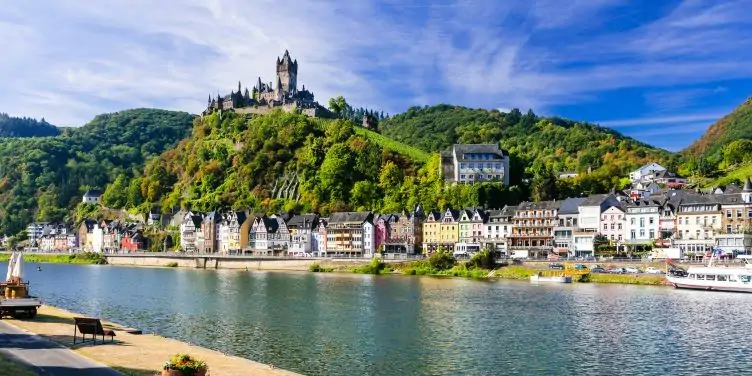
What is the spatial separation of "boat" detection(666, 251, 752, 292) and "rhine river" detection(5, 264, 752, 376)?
9.31 feet

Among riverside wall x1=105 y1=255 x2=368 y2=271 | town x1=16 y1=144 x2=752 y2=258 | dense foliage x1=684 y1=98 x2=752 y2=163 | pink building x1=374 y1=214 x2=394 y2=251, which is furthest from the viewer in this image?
dense foliage x1=684 y1=98 x2=752 y2=163

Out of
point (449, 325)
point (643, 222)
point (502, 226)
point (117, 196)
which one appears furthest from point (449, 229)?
point (117, 196)

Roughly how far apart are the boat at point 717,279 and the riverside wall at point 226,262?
140 feet

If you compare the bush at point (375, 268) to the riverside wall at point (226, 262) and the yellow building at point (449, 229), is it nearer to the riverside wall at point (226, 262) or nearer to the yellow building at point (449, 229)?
the riverside wall at point (226, 262)

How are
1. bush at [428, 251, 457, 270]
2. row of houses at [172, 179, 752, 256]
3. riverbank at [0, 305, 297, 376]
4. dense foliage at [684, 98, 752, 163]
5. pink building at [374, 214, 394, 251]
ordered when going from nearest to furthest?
riverbank at [0, 305, 297, 376], row of houses at [172, 179, 752, 256], bush at [428, 251, 457, 270], pink building at [374, 214, 394, 251], dense foliage at [684, 98, 752, 163]

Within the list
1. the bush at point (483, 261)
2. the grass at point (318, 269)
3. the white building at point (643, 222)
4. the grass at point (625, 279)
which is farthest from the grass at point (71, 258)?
the white building at point (643, 222)

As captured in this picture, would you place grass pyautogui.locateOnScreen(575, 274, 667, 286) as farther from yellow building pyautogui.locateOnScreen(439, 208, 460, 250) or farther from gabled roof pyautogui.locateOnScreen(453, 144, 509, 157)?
gabled roof pyautogui.locateOnScreen(453, 144, 509, 157)

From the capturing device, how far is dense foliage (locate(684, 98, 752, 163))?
154 meters

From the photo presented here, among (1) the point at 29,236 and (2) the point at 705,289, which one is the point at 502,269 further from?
(1) the point at 29,236

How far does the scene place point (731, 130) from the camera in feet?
540

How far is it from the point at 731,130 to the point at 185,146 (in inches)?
5391

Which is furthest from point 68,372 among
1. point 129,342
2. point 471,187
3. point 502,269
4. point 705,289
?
point 471,187

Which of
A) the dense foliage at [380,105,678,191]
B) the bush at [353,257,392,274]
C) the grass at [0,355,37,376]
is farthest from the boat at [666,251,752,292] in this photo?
the grass at [0,355,37,376]

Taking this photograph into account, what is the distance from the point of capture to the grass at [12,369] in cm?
2011
